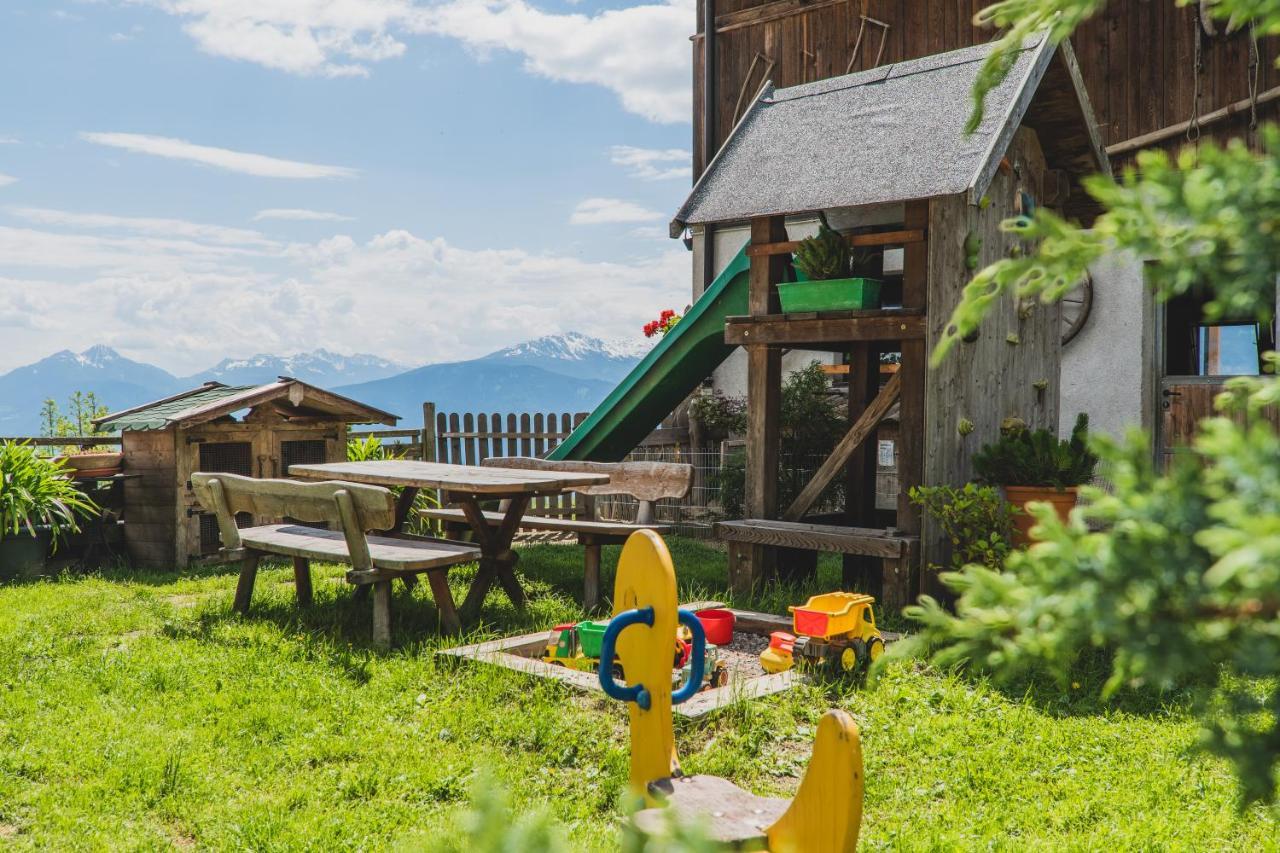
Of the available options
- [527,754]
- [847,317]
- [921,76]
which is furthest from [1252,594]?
[921,76]

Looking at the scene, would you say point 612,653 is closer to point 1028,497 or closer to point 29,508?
point 1028,497

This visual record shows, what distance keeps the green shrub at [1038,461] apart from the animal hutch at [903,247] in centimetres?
28

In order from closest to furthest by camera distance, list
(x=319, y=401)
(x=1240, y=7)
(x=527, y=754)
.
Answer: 1. (x=1240, y=7)
2. (x=527, y=754)
3. (x=319, y=401)

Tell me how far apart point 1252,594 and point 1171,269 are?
342 mm

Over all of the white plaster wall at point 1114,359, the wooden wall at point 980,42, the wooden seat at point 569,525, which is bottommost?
the wooden seat at point 569,525

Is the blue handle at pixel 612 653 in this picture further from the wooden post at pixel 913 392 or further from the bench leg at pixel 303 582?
the bench leg at pixel 303 582

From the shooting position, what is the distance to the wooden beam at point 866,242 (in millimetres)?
7024

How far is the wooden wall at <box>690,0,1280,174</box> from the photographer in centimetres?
968

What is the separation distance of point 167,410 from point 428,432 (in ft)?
10.6

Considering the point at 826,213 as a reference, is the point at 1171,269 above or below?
below

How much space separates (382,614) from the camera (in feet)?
20.3

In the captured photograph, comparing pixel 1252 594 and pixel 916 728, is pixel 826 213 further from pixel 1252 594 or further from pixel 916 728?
pixel 1252 594

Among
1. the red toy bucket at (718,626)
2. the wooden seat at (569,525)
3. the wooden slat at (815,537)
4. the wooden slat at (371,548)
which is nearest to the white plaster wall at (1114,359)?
the wooden slat at (815,537)

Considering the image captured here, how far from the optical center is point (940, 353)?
1.22 m
